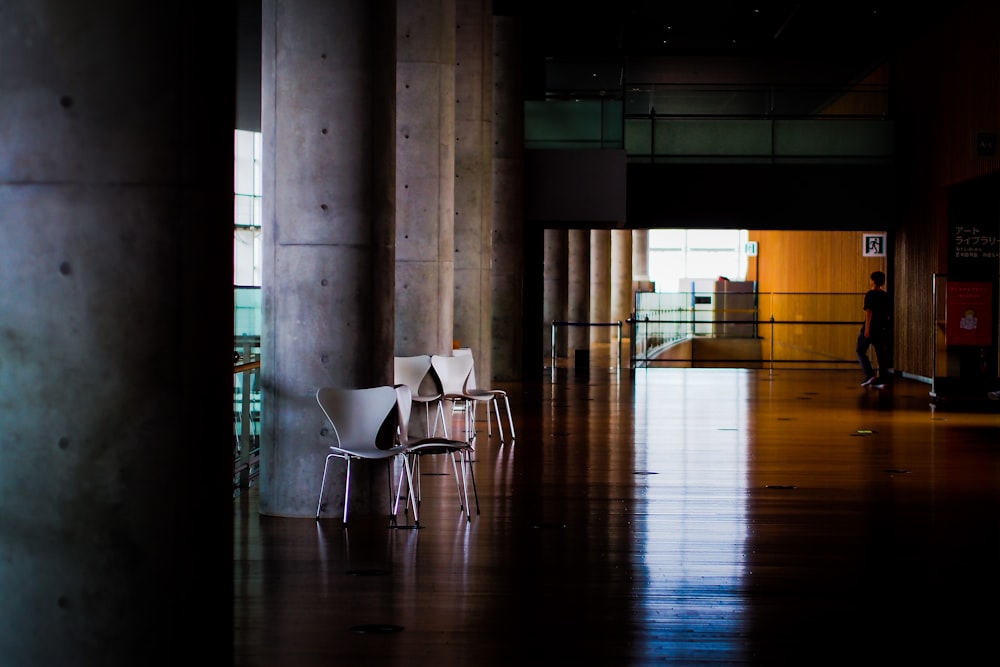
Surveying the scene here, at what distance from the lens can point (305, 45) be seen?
711 cm

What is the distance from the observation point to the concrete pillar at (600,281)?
112 feet

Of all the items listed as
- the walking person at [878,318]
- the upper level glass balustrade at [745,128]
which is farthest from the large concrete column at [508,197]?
the walking person at [878,318]

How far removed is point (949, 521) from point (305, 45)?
4.47 m

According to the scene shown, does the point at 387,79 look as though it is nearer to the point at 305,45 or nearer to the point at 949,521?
the point at 305,45

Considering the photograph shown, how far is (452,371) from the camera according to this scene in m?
10.3

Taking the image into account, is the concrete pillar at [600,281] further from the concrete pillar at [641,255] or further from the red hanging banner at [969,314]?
the red hanging banner at [969,314]

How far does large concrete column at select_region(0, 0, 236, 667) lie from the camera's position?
345 cm

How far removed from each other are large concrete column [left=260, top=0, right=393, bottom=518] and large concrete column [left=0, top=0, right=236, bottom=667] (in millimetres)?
3567

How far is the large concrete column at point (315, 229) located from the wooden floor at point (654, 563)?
389mm

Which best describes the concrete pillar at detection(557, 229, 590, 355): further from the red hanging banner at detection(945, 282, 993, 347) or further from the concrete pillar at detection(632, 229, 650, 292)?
the red hanging banner at detection(945, 282, 993, 347)

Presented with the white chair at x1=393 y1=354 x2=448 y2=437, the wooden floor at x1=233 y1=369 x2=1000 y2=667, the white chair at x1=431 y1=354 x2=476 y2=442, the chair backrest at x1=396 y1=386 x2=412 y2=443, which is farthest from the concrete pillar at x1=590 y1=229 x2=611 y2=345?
the chair backrest at x1=396 y1=386 x2=412 y2=443

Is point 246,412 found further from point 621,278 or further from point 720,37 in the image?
point 621,278

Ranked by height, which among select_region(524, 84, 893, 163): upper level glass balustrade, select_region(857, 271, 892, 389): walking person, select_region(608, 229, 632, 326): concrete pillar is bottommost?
select_region(857, 271, 892, 389): walking person

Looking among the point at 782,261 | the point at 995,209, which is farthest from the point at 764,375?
the point at 782,261
